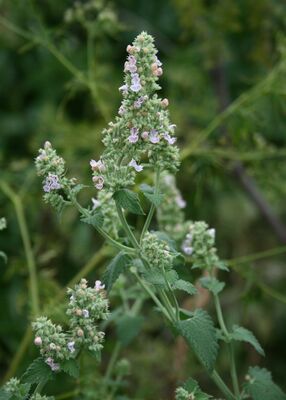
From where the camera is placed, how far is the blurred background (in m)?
2.14

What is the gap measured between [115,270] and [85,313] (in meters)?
0.09

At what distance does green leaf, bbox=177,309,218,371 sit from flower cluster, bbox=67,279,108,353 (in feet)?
0.48

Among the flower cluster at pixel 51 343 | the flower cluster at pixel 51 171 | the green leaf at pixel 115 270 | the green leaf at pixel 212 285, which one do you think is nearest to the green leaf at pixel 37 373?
the flower cluster at pixel 51 343

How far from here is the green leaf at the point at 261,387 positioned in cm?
131

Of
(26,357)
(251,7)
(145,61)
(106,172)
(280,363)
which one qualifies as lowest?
(280,363)

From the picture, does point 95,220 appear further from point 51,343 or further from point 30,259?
point 30,259

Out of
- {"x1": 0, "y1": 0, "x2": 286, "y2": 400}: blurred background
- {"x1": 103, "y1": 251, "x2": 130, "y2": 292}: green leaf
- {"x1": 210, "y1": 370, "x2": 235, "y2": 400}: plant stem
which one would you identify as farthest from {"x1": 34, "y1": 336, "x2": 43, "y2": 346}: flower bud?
{"x1": 0, "y1": 0, "x2": 286, "y2": 400}: blurred background

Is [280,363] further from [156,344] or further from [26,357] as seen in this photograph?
[26,357]

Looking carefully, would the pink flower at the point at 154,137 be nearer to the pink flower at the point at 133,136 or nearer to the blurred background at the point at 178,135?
the pink flower at the point at 133,136

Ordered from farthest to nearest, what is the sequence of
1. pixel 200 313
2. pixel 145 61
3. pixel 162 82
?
pixel 162 82 → pixel 200 313 → pixel 145 61

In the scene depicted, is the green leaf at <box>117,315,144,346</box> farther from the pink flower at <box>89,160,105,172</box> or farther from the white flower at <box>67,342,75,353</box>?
the pink flower at <box>89,160,105,172</box>

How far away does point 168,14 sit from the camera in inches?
137

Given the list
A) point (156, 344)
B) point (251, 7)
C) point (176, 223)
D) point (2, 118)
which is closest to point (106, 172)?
point (176, 223)

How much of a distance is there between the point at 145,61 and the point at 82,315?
17.1 inches
